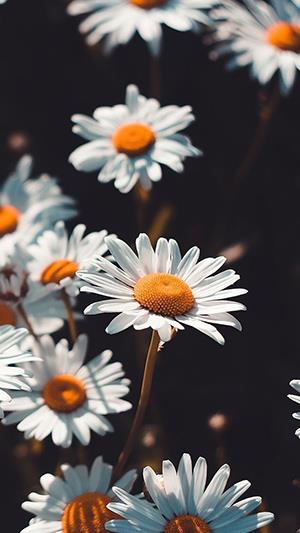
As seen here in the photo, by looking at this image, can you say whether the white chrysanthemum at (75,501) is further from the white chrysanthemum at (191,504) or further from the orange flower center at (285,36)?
the orange flower center at (285,36)

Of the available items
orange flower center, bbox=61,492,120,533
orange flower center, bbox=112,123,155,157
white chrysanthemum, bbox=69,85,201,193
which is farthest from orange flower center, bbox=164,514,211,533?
orange flower center, bbox=112,123,155,157

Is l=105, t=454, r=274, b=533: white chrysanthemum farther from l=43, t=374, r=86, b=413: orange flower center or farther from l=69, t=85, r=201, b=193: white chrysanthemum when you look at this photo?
l=69, t=85, r=201, b=193: white chrysanthemum

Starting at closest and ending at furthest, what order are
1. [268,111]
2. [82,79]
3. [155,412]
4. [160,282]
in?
1. [160,282]
2. [155,412]
3. [268,111]
4. [82,79]

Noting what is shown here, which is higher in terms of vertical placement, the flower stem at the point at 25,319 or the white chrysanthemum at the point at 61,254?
the white chrysanthemum at the point at 61,254

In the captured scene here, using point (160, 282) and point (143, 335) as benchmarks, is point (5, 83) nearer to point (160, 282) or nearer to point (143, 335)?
point (143, 335)

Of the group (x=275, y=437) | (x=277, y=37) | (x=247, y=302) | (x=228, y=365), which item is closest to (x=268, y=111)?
(x=277, y=37)

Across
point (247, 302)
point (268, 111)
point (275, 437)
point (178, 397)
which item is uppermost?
point (268, 111)

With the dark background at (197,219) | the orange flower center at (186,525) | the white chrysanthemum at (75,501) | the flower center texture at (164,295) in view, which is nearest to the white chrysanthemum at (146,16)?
the dark background at (197,219)
